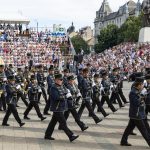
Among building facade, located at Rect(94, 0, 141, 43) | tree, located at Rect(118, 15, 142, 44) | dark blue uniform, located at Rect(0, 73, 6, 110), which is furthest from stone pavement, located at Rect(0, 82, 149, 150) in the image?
building facade, located at Rect(94, 0, 141, 43)

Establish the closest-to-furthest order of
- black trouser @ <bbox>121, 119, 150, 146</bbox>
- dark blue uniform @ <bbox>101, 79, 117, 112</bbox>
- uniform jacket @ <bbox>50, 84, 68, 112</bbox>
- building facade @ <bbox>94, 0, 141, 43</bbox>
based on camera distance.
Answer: black trouser @ <bbox>121, 119, 150, 146</bbox> < uniform jacket @ <bbox>50, 84, 68, 112</bbox> < dark blue uniform @ <bbox>101, 79, 117, 112</bbox> < building facade @ <bbox>94, 0, 141, 43</bbox>

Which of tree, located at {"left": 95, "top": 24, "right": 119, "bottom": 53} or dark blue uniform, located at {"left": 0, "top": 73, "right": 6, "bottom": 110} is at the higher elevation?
tree, located at {"left": 95, "top": 24, "right": 119, "bottom": 53}

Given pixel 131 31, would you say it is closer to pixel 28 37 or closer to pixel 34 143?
pixel 28 37

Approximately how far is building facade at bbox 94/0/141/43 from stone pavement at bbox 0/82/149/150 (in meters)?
136

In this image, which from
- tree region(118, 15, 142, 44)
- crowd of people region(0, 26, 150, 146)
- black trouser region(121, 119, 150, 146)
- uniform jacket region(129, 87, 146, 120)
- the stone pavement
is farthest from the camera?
tree region(118, 15, 142, 44)

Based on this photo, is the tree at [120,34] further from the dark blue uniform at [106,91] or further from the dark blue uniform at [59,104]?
the dark blue uniform at [59,104]

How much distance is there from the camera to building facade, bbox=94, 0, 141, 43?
15825cm

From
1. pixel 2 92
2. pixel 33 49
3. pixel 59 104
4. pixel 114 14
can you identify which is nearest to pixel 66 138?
pixel 59 104

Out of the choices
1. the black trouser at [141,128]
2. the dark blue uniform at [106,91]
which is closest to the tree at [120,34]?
the dark blue uniform at [106,91]

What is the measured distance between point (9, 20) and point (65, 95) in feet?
144

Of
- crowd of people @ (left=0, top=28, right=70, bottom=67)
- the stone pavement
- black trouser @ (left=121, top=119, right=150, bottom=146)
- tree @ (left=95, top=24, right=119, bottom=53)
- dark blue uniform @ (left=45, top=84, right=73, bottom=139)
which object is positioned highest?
tree @ (left=95, top=24, right=119, bottom=53)

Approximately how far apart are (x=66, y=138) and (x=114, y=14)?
6329 inches

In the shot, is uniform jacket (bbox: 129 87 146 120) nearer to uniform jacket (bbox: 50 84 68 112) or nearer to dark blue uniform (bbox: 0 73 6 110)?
uniform jacket (bbox: 50 84 68 112)

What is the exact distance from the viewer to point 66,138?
1341 cm
